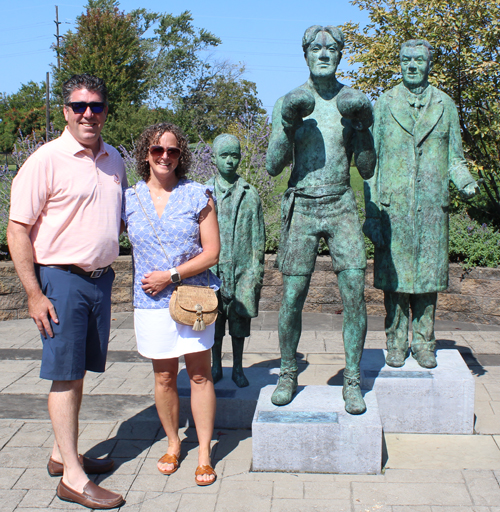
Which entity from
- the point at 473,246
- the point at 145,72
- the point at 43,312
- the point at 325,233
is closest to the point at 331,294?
the point at 473,246

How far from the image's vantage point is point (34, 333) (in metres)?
6.66

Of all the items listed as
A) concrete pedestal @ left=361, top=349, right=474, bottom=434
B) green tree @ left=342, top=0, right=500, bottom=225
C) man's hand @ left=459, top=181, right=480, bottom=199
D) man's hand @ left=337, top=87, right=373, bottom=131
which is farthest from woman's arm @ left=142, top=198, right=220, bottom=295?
green tree @ left=342, top=0, right=500, bottom=225

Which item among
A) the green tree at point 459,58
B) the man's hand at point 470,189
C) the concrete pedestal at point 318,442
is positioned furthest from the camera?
the green tree at point 459,58

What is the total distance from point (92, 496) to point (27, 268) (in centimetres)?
121

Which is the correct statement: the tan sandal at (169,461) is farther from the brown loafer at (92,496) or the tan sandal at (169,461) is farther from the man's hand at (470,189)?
the man's hand at (470,189)

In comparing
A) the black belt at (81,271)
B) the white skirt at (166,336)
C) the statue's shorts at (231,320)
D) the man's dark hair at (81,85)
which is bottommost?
the statue's shorts at (231,320)

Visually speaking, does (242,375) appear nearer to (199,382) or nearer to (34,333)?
(199,382)

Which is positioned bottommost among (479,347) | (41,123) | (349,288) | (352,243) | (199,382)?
(479,347)

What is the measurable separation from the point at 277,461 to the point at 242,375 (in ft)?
2.99

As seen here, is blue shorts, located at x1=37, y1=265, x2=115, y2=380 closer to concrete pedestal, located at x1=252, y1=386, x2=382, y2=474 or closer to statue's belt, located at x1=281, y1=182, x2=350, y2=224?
concrete pedestal, located at x1=252, y1=386, x2=382, y2=474

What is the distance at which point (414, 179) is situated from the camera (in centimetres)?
404

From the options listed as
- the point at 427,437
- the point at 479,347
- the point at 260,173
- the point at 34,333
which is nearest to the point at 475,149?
the point at 260,173

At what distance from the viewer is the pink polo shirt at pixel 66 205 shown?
3080mm

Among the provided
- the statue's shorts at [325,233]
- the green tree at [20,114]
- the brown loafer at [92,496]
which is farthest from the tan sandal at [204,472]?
the green tree at [20,114]
